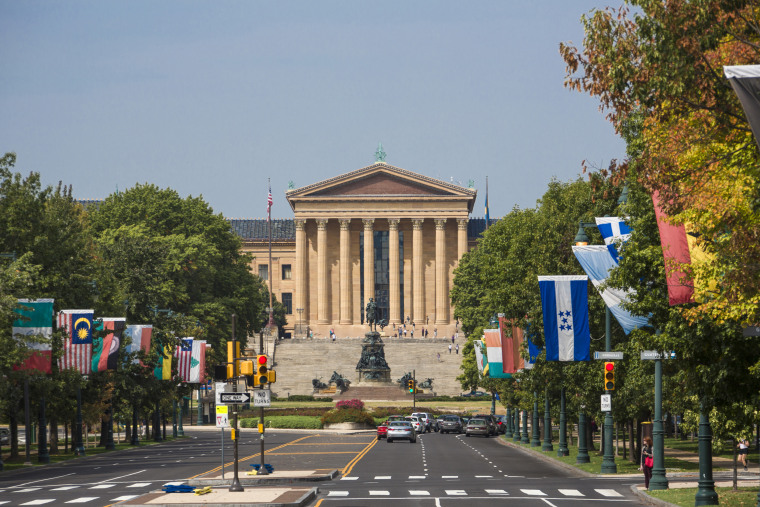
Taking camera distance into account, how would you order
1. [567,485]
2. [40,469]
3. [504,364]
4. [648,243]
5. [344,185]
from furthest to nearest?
[344,185], [504,364], [40,469], [567,485], [648,243]

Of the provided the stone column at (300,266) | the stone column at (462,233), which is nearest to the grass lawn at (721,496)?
the stone column at (462,233)

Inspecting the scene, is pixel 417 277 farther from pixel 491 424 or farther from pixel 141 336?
pixel 141 336

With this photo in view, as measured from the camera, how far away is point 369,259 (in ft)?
537

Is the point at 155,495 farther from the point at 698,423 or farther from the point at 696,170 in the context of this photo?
Result: the point at 696,170

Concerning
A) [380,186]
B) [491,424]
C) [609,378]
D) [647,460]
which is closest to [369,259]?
[380,186]

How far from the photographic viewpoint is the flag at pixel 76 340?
156ft

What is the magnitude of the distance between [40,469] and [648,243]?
31.6 metres

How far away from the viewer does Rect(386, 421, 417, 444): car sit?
66.4 m

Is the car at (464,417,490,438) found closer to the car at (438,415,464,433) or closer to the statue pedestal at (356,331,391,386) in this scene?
the car at (438,415,464,433)

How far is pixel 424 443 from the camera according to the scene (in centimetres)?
6712

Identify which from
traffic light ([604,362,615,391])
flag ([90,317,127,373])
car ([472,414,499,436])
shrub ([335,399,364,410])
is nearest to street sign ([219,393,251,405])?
traffic light ([604,362,615,391])

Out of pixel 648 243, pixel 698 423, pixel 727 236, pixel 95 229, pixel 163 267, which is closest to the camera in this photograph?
pixel 727 236

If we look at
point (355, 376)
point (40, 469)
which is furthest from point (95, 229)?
point (40, 469)

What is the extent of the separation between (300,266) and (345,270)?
6.53 m
